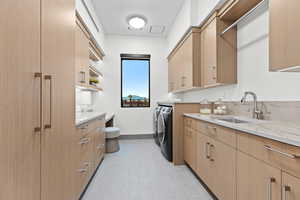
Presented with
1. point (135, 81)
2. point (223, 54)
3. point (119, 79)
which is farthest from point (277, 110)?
point (119, 79)

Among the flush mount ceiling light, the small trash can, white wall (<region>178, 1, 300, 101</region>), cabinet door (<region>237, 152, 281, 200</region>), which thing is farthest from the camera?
the flush mount ceiling light

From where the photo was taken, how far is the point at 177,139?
287cm

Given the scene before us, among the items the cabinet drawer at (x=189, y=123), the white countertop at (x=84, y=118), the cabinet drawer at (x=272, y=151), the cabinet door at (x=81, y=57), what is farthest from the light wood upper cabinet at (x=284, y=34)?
the cabinet door at (x=81, y=57)

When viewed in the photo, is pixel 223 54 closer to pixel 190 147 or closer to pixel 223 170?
pixel 190 147

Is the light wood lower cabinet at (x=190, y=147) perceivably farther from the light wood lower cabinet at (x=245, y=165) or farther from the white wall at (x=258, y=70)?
the white wall at (x=258, y=70)

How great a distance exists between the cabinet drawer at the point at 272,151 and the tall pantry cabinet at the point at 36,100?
4.51 ft

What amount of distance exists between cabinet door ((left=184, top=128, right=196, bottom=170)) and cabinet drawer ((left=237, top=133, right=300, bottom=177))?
1101 millimetres

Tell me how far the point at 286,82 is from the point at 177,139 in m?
1.73

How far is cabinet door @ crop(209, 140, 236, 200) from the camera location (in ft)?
4.70

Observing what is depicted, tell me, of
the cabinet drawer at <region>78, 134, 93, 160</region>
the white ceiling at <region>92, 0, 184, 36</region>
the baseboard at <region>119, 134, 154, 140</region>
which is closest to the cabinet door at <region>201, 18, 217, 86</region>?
the white ceiling at <region>92, 0, 184, 36</region>

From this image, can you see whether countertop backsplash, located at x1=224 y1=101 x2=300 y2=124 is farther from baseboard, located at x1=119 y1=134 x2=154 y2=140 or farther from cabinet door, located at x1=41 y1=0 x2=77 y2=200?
baseboard, located at x1=119 y1=134 x2=154 y2=140

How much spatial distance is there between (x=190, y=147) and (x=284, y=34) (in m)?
1.79

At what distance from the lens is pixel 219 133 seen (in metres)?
1.68

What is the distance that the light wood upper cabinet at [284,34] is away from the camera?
45.4 inches
